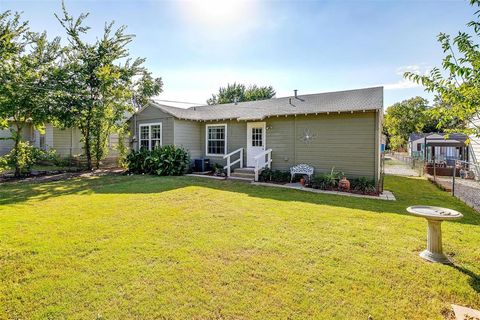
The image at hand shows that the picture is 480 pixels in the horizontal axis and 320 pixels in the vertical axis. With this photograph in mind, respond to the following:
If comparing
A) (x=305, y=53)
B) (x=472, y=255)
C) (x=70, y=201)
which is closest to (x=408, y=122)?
(x=305, y=53)

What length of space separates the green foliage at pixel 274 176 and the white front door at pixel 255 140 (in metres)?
0.84

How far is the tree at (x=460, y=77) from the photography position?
2.89 metres

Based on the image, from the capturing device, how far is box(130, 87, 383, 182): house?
9477 mm

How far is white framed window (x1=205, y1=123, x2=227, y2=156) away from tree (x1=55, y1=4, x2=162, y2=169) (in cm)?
530

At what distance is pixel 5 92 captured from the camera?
1088 cm

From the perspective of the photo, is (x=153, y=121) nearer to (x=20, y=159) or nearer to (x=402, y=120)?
(x=20, y=159)

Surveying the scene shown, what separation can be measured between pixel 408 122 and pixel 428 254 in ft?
152

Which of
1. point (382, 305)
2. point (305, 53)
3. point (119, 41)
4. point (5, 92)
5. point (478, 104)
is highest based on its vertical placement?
point (119, 41)

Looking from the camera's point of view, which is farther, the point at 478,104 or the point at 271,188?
the point at 271,188

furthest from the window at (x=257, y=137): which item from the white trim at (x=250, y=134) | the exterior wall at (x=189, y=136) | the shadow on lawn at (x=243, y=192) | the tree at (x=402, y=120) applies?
the tree at (x=402, y=120)

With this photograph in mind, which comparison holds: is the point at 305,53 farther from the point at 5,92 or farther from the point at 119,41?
the point at 5,92

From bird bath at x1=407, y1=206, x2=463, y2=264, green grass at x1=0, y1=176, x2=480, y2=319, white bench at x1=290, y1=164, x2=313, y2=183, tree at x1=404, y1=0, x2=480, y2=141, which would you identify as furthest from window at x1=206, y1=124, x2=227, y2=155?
tree at x1=404, y1=0, x2=480, y2=141

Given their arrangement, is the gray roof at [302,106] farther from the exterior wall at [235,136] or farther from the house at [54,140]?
the house at [54,140]

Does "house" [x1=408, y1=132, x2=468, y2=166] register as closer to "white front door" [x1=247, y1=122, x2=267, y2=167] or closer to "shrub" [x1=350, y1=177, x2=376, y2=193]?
"shrub" [x1=350, y1=177, x2=376, y2=193]
